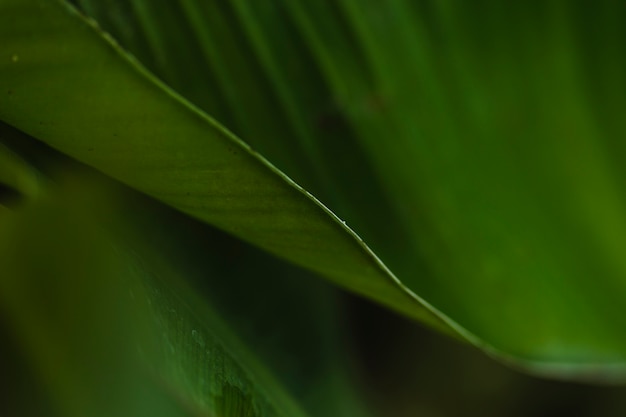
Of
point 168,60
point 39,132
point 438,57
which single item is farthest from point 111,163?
point 438,57

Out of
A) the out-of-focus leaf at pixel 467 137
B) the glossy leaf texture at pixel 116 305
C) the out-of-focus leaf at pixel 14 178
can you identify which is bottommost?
the out-of-focus leaf at pixel 467 137

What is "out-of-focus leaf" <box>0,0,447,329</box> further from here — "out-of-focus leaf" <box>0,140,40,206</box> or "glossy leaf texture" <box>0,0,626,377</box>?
"glossy leaf texture" <box>0,0,626,377</box>

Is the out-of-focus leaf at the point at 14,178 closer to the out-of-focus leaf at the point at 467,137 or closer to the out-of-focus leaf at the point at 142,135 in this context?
the out-of-focus leaf at the point at 142,135

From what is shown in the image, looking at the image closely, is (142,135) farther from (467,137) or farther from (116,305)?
(467,137)

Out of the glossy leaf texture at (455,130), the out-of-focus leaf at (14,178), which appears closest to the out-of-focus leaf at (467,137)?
the glossy leaf texture at (455,130)

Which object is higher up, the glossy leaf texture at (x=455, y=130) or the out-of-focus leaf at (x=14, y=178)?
the out-of-focus leaf at (x=14, y=178)

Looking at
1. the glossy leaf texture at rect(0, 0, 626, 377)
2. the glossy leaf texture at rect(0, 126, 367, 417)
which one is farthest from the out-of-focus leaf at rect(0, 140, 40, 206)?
the glossy leaf texture at rect(0, 0, 626, 377)

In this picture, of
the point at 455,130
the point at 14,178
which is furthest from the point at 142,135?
the point at 455,130
